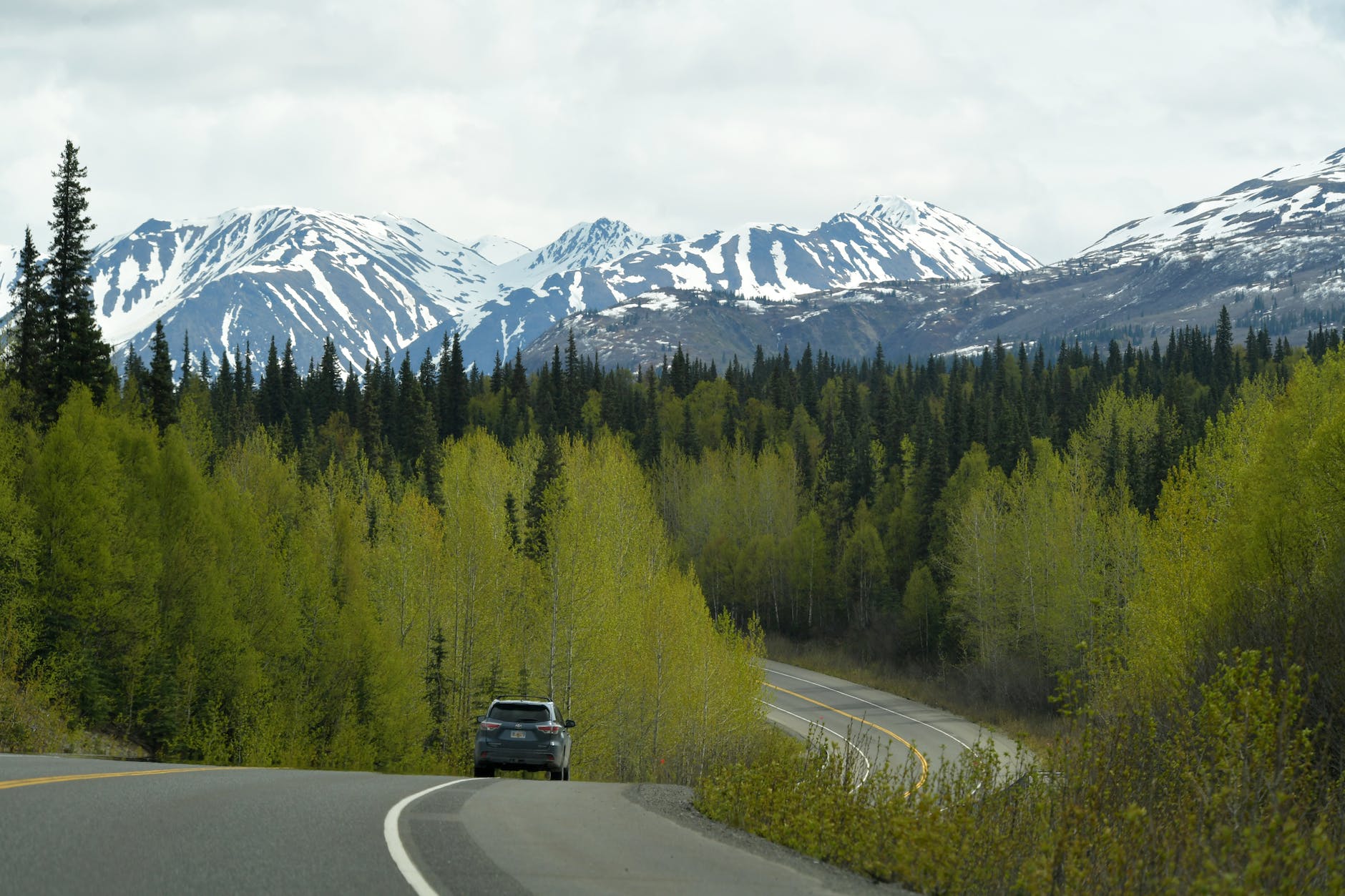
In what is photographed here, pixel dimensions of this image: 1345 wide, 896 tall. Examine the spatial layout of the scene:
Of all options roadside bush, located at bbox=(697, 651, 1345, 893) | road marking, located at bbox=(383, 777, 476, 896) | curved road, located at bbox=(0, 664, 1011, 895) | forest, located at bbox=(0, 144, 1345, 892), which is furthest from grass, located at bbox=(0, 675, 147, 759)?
roadside bush, located at bbox=(697, 651, 1345, 893)

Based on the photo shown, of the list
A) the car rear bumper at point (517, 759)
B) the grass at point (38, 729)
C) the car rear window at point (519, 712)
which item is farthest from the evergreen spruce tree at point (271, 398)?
the car rear bumper at point (517, 759)

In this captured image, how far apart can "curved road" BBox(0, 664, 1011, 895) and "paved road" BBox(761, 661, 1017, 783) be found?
3762 centimetres

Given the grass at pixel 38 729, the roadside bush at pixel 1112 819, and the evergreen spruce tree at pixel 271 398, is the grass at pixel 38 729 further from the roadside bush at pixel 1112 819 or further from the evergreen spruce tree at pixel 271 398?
the evergreen spruce tree at pixel 271 398

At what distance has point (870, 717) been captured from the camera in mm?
62625

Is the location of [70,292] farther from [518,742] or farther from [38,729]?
[518,742]

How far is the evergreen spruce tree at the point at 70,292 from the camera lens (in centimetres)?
5041

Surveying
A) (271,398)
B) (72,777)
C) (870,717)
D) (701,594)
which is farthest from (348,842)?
(271,398)

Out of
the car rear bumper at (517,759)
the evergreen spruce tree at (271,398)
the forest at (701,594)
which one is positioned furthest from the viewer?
the evergreen spruce tree at (271,398)

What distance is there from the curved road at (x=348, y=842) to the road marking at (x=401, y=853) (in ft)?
0.07

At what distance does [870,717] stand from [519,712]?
42568 millimetres

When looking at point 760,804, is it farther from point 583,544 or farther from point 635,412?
point 635,412

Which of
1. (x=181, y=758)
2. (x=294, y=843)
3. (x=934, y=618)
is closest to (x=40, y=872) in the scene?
(x=294, y=843)

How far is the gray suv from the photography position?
23.1m

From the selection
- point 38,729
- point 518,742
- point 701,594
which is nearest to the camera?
point 518,742
